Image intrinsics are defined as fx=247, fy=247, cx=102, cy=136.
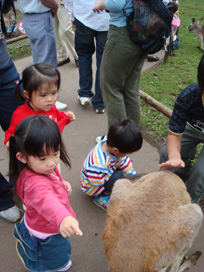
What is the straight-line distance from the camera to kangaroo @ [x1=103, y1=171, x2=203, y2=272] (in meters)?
1.41

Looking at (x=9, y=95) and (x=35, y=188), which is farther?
(x=9, y=95)

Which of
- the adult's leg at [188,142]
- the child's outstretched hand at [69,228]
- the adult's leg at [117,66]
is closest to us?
the child's outstretched hand at [69,228]

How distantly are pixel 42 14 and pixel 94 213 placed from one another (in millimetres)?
2621

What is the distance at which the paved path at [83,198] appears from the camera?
2053 millimetres

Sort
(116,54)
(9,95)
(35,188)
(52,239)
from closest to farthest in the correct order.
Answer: (35,188)
(52,239)
(9,95)
(116,54)

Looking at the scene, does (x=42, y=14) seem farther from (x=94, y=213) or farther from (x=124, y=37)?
(x=94, y=213)

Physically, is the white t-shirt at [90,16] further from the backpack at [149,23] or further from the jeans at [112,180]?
the jeans at [112,180]

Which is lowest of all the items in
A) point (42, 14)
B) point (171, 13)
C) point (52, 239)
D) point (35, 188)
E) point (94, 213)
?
point (94, 213)

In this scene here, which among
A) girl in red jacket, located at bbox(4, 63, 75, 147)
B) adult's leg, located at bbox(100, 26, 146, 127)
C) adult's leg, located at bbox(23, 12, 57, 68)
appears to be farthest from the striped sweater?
adult's leg, located at bbox(23, 12, 57, 68)

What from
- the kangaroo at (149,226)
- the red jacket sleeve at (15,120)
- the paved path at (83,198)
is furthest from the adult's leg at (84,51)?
the kangaroo at (149,226)

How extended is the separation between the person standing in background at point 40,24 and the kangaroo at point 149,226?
8.20 ft

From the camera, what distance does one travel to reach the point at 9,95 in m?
2.10

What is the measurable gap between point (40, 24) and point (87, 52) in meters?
0.79

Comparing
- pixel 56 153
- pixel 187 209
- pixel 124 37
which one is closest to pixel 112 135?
pixel 56 153
